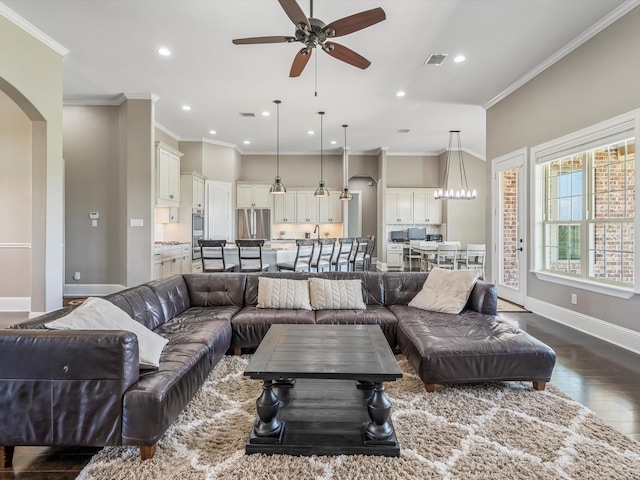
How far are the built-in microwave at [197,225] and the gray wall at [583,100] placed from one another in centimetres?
635

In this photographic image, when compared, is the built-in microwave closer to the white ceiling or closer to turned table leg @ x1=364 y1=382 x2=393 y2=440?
the white ceiling

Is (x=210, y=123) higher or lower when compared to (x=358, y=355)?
higher

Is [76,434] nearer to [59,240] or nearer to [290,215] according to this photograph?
[59,240]

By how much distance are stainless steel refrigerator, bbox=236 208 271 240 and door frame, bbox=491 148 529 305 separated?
573 centimetres

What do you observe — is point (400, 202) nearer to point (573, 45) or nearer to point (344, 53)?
point (573, 45)

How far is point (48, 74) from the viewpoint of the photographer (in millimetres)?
4055

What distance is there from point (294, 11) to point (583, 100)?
3578mm

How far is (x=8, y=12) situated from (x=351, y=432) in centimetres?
508

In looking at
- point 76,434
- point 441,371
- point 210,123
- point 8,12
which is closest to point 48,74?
point 8,12

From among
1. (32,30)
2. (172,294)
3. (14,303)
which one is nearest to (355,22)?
(172,294)

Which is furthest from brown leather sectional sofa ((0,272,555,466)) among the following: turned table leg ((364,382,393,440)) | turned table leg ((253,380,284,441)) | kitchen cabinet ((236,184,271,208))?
kitchen cabinet ((236,184,271,208))

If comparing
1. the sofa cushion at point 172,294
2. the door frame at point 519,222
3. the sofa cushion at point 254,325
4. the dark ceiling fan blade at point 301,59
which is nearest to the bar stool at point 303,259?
the sofa cushion at point 172,294

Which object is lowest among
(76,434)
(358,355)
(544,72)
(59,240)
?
(76,434)

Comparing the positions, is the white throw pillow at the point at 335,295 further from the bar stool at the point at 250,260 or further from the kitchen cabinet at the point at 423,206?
the kitchen cabinet at the point at 423,206
